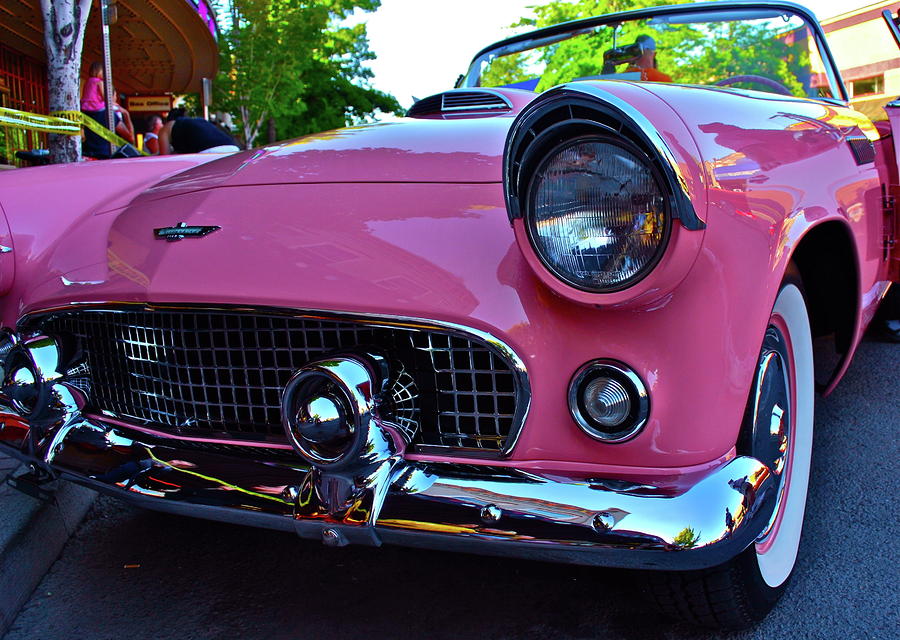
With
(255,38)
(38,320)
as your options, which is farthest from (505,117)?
A: (255,38)

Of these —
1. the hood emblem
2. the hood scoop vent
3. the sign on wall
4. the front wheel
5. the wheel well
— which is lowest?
the front wheel

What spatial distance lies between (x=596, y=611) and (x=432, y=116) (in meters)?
1.60

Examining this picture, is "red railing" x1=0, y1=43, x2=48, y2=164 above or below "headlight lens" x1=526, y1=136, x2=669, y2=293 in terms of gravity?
above

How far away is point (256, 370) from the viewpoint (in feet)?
5.65

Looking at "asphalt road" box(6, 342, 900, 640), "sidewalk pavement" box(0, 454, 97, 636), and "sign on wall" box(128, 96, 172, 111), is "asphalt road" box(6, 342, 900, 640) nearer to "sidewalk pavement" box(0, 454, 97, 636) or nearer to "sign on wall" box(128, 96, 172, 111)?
"sidewalk pavement" box(0, 454, 97, 636)

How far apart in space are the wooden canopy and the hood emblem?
1019cm

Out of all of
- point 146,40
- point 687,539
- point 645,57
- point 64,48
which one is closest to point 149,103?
point 146,40

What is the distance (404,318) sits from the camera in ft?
4.77

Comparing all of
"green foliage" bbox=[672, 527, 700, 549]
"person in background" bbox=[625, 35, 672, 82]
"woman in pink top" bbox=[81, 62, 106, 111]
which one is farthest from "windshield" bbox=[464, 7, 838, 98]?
"woman in pink top" bbox=[81, 62, 106, 111]

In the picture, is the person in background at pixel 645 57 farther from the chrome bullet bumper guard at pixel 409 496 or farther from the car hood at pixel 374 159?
the chrome bullet bumper guard at pixel 409 496

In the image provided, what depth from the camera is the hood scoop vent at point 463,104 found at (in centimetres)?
247

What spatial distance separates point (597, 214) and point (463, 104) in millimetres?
1326

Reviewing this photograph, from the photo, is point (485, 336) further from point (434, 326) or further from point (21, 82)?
point (21, 82)

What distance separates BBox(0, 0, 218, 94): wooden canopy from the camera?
1227 cm
